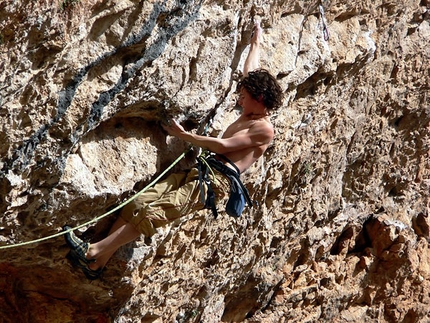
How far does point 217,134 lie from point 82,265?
1487 millimetres

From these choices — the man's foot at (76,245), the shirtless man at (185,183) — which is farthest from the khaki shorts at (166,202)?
the man's foot at (76,245)

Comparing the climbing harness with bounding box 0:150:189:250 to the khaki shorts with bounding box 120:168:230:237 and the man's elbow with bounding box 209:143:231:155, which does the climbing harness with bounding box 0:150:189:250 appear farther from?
the man's elbow with bounding box 209:143:231:155

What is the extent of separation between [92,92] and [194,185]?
112 cm

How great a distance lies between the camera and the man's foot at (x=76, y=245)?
5703 mm

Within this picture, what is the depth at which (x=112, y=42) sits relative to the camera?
204 inches

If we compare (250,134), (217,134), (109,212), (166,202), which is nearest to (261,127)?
(250,134)

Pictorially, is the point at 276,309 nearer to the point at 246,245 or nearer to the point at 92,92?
the point at 246,245

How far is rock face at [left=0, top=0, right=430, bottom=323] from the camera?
16.6ft

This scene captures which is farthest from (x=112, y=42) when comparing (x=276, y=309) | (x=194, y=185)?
(x=276, y=309)

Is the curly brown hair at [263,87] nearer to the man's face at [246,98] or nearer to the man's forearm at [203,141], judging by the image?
the man's face at [246,98]

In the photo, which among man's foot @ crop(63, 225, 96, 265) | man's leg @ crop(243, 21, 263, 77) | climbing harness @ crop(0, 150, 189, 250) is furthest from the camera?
man's leg @ crop(243, 21, 263, 77)

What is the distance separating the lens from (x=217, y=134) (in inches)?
253

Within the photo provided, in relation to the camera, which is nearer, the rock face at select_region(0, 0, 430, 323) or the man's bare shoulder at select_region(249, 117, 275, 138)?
the rock face at select_region(0, 0, 430, 323)

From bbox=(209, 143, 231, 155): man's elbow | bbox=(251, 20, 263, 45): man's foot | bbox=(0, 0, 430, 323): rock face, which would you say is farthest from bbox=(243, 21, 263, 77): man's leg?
bbox=(209, 143, 231, 155): man's elbow
